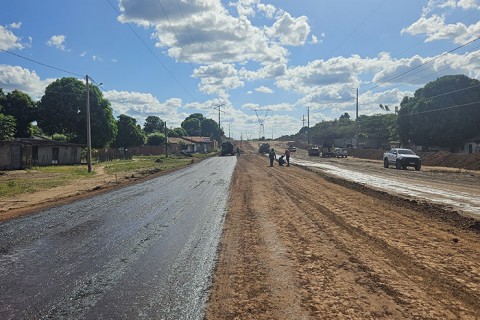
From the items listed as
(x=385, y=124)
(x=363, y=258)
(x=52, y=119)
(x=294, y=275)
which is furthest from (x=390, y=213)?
(x=385, y=124)

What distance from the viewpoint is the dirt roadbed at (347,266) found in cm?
474

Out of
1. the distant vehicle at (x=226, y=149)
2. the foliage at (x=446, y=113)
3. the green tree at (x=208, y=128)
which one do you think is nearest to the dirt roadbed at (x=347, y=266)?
the foliage at (x=446, y=113)

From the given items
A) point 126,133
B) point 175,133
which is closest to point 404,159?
point 126,133

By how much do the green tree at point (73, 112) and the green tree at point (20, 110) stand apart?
1.39 metres

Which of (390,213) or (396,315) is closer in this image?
(396,315)

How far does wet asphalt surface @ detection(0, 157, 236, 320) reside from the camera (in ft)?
15.9

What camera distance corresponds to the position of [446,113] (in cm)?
5341

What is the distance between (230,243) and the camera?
8125mm

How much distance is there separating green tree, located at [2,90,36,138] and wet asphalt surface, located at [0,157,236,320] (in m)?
50.4

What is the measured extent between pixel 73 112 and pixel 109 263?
183 feet

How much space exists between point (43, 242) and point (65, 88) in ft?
180

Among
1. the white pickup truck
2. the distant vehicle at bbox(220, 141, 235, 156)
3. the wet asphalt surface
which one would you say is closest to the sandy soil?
the wet asphalt surface

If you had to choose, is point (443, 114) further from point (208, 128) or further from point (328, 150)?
point (208, 128)

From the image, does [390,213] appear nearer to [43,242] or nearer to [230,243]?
[230,243]
